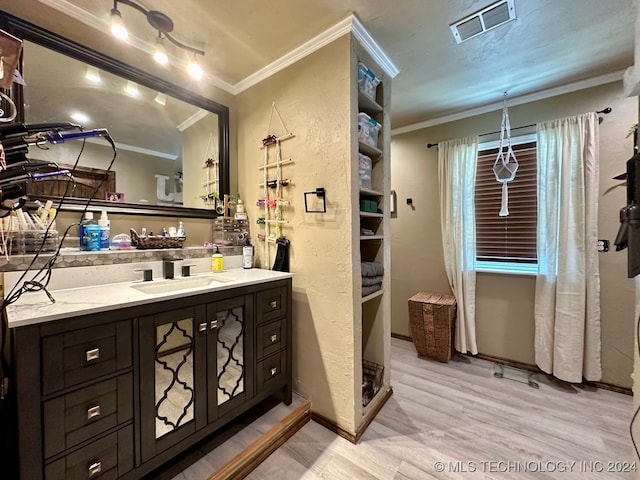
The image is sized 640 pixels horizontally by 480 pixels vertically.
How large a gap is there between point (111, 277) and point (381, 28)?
2.14m

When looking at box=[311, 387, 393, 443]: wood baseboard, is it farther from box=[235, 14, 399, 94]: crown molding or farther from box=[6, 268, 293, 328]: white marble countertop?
box=[235, 14, 399, 94]: crown molding

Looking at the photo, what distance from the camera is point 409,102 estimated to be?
2.47 meters

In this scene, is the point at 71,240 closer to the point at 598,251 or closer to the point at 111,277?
the point at 111,277

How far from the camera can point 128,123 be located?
1.63 m

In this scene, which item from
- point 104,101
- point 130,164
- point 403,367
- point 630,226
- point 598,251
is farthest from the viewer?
point 403,367

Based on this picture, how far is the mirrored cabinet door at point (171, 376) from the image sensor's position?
1.08 metres

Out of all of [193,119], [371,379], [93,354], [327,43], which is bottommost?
[371,379]

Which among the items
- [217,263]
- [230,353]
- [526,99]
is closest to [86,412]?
[230,353]

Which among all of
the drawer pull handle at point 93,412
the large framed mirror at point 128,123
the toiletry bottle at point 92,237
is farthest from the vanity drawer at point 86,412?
the large framed mirror at point 128,123

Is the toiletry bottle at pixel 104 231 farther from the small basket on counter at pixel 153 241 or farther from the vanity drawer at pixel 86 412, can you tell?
the vanity drawer at pixel 86 412

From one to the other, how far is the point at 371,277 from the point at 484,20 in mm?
1670

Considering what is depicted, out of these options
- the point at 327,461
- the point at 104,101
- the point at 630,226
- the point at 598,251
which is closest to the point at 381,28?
the point at 630,226

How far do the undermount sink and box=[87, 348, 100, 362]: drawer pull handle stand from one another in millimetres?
448

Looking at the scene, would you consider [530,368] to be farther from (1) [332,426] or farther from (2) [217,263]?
(2) [217,263]
